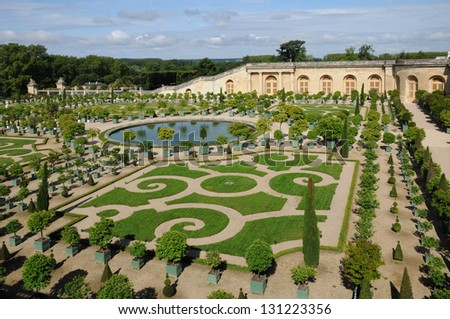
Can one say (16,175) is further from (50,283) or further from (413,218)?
(413,218)

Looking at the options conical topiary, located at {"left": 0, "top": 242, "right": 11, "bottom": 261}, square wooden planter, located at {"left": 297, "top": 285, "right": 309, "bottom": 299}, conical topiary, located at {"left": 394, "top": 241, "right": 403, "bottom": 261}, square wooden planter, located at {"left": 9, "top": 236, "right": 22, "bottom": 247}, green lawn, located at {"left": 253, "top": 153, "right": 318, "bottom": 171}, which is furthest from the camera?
green lawn, located at {"left": 253, "top": 153, "right": 318, "bottom": 171}

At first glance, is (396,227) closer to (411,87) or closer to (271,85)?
(411,87)

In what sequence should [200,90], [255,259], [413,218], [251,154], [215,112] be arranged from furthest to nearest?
[200,90]
[215,112]
[251,154]
[413,218]
[255,259]

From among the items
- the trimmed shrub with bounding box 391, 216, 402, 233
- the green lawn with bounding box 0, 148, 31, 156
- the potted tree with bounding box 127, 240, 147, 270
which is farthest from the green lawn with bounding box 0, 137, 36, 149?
the trimmed shrub with bounding box 391, 216, 402, 233

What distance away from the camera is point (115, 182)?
32312 millimetres

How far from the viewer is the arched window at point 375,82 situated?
78.1 m

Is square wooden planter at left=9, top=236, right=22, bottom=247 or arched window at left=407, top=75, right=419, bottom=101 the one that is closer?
square wooden planter at left=9, top=236, right=22, bottom=247

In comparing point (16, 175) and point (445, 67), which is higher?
point (445, 67)

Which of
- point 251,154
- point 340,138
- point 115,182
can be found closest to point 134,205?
point 115,182

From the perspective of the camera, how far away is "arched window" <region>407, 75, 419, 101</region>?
7081cm

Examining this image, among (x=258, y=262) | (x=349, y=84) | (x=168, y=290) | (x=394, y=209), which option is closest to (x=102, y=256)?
(x=168, y=290)

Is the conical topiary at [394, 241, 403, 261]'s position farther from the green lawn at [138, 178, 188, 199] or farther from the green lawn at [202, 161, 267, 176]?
the green lawn at [138, 178, 188, 199]

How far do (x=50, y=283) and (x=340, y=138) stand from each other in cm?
Result: 3020

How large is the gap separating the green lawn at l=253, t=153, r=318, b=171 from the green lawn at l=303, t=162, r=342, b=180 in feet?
4.55
